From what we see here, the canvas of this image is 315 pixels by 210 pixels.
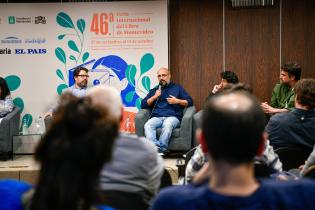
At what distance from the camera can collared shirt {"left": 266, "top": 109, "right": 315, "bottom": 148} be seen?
136 inches

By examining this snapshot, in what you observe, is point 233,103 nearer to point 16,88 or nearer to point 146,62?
point 146,62

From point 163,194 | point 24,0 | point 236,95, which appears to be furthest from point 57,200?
point 24,0

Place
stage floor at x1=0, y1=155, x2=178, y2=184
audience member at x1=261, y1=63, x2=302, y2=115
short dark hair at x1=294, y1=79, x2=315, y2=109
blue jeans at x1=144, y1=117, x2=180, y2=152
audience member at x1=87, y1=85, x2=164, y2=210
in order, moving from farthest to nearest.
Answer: blue jeans at x1=144, y1=117, x2=180, y2=152 < audience member at x1=261, y1=63, x2=302, y2=115 < stage floor at x1=0, y1=155, x2=178, y2=184 < short dark hair at x1=294, y1=79, x2=315, y2=109 < audience member at x1=87, y1=85, x2=164, y2=210

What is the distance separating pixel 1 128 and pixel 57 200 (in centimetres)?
519

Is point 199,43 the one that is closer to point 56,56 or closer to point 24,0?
point 56,56

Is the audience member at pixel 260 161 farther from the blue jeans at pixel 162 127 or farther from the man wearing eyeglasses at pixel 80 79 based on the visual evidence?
the man wearing eyeglasses at pixel 80 79

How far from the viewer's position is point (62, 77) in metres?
6.83

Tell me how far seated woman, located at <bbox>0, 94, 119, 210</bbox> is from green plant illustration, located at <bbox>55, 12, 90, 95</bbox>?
5.68 meters

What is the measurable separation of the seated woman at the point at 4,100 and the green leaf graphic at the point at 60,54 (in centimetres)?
86

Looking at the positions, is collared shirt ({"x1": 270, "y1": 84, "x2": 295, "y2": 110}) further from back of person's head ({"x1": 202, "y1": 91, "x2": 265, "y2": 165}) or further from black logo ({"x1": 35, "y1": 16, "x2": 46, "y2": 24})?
back of person's head ({"x1": 202, "y1": 91, "x2": 265, "y2": 165})

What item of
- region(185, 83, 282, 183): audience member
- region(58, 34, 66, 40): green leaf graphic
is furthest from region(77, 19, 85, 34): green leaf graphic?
region(185, 83, 282, 183): audience member

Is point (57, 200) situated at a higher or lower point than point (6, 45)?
lower

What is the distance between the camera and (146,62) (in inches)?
265

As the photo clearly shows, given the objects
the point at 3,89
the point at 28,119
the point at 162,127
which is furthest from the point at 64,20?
the point at 162,127
